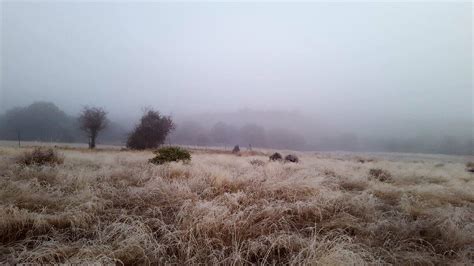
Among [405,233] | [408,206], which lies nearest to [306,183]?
[408,206]

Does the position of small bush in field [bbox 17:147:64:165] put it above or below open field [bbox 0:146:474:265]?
above

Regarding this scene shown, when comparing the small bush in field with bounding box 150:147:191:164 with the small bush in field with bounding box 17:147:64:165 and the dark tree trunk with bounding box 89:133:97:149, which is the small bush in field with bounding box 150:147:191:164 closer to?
the small bush in field with bounding box 17:147:64:165

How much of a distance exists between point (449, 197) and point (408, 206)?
2792 millimetres

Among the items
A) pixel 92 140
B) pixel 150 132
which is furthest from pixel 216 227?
pixel 92 140

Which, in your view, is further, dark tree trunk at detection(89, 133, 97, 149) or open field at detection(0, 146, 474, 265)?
dark tree trunk at detection(89, 133, 97, 149)

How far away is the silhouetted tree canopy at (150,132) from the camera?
38.1 m

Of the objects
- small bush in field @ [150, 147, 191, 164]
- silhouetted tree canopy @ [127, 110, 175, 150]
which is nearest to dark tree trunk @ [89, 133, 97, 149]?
silhouetted tree canopy @ [127, 110, 175, 150]

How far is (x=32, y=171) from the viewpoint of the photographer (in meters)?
7.71

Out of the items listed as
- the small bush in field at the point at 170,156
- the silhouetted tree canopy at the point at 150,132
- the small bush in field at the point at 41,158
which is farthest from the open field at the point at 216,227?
the silhouetted tree canopy at the point at 150,132

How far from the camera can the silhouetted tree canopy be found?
125ft

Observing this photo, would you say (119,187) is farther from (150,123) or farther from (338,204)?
(150,123)

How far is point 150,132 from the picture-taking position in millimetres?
38219

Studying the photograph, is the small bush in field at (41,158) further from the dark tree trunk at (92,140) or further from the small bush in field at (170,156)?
the dark tree trunk at (92,140)

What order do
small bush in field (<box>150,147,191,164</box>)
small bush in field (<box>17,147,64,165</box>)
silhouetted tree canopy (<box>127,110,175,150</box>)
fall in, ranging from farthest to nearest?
1. silhouetted tree canopy (<box>127,110,175,150</box>)
2. small bush in field (<box>150,147,191,164</box>)
3. small bush in field (<box>17,147,64,165</box>)
